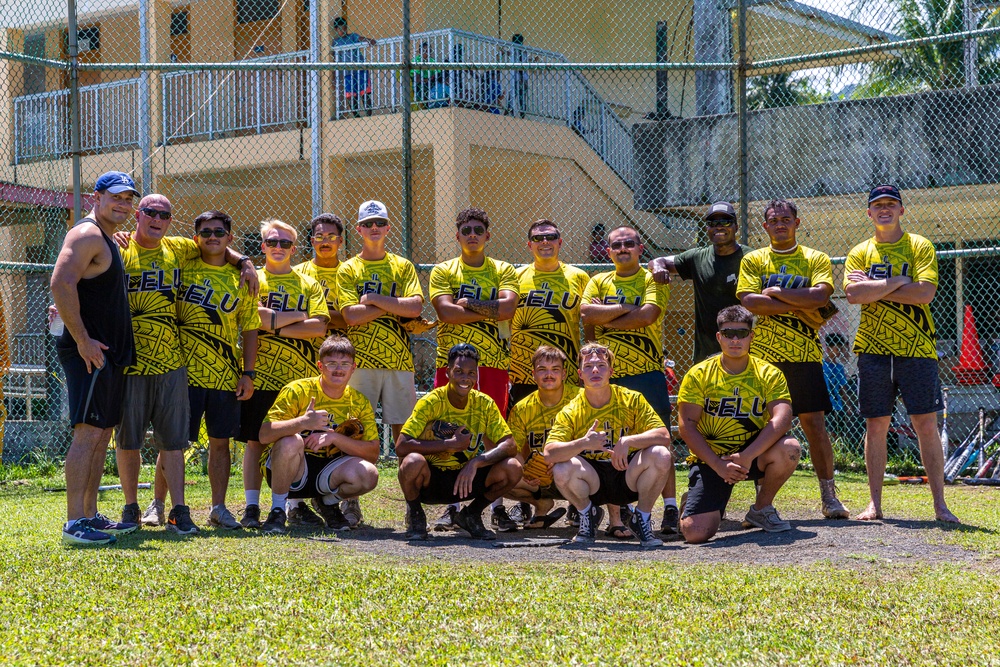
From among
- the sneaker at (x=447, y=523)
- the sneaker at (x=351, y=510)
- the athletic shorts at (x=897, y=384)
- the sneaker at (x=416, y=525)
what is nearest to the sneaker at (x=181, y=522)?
the sneaker at (x=351, y=510)

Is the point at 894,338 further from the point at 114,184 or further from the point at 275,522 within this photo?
the point at 114,184

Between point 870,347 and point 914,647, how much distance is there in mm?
3664

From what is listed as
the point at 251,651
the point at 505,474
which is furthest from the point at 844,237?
the point at 251,651

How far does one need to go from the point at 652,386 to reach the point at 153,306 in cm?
323

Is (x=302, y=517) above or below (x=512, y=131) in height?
below

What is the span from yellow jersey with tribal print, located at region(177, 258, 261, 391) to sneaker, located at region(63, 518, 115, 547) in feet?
3.95

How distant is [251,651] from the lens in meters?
3.92

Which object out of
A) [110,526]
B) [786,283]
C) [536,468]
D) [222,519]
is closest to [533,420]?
[536,468]

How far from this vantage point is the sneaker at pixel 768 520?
682 cm

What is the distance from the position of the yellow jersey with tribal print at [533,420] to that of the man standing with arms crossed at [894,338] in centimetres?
197

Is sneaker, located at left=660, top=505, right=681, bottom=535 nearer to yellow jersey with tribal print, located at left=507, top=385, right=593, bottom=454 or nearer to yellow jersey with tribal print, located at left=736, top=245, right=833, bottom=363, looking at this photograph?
yellow jersey with tribal print, located at left=507, top=385, right=593, bottom=454

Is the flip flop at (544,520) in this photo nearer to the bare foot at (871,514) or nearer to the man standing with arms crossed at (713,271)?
the man standing with arms crossed at (713,271)

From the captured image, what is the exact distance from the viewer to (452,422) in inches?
274

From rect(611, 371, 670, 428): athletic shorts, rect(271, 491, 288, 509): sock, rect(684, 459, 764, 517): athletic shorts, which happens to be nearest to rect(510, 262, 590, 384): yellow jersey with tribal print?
rect(611, 371, 670, 428): athletic shorts
